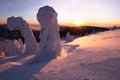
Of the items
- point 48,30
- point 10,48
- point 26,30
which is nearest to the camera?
point 48,30

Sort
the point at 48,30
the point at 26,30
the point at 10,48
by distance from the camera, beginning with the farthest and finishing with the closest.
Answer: the point at 10,48, the point at 26,30, the point at 48,30

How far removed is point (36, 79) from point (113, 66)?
10.0ft

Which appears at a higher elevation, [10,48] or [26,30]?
[26,30]

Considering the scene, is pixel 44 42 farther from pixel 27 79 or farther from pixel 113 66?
pixel 113 66

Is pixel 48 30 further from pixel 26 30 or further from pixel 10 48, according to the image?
pixel 10 48

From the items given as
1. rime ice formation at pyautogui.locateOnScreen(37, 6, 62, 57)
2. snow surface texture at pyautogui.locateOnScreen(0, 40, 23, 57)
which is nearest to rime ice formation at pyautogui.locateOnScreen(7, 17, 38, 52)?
rime ice formation at pyautogui.locateOnScreen(37, 6, 62, 57)

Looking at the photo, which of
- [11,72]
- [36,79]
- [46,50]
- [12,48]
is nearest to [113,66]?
[36,79]

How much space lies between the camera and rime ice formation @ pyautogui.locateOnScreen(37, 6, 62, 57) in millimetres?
12609

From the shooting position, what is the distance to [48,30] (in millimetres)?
12914

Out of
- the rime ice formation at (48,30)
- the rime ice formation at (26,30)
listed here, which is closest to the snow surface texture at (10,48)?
the rime ice formation at (26,30)

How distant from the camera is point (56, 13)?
1339 centimetres

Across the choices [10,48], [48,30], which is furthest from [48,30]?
[10,48]

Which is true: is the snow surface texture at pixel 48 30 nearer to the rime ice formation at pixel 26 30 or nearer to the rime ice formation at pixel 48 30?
the rime ice formation at pixel 48 30

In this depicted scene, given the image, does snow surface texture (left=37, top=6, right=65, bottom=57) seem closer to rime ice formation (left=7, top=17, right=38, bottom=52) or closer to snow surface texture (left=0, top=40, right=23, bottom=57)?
rime ice formation (left=7, top=17, right=38, bottom=52)
